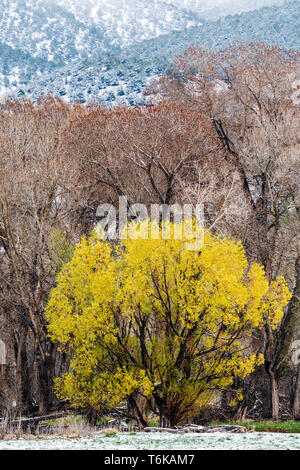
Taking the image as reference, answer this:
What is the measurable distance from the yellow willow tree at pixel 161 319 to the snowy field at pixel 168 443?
562 cm

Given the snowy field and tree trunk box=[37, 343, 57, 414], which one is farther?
tree trunk box=[37, 343, 57, 414]

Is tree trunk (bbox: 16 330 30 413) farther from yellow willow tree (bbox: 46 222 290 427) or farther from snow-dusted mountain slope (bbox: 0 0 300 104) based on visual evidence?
snow-dusted mountain slope (bbox: 0 0 300 104)

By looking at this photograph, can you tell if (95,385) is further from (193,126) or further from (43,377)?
(193,126)

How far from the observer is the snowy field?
10789 millimetres

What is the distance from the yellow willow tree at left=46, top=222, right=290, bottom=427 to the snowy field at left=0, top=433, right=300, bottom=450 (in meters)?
5.62

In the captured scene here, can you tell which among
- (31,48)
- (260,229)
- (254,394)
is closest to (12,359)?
(254,394)

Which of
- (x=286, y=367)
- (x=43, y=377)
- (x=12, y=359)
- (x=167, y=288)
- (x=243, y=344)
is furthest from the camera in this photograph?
(x=12, y=359)

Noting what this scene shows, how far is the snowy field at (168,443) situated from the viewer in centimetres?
1079

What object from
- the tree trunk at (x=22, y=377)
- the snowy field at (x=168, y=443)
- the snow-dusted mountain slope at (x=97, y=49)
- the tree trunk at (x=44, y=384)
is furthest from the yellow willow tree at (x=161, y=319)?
the snow-dusted mountain slope at (x=97, y=49)

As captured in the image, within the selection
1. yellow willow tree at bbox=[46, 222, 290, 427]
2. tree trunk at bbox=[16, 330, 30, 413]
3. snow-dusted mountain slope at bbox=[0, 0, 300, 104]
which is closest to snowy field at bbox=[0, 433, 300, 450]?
yellow willow tree at bbox=[46, 222, 290, 427]

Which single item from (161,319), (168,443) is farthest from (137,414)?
(168,443)

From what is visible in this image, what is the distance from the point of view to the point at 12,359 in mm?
31297

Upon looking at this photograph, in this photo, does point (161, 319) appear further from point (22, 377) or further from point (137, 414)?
point (22, 377)

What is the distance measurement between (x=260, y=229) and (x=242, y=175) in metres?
3.22
